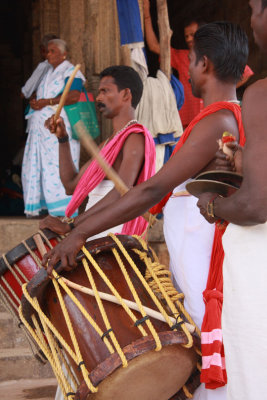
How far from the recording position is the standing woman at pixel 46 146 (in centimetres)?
434

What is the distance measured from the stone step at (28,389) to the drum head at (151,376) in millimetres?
1166

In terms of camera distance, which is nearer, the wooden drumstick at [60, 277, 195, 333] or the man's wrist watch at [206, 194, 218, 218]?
the man's wrist watch at [206, 194, 218, 218]

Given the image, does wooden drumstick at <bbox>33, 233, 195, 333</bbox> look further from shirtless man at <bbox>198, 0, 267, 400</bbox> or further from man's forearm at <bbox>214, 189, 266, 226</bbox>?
man's forearm at <bbox>214, 189, 266, 226</bbox>

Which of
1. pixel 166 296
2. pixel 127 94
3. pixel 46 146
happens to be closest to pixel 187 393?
pixel 166 296

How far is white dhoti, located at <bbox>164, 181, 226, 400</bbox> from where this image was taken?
1729 mm

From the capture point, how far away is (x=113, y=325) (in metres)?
1.60

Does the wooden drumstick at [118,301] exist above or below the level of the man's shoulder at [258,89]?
below

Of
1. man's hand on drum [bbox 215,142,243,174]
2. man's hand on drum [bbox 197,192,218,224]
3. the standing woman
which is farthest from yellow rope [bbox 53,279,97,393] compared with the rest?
the standing woman

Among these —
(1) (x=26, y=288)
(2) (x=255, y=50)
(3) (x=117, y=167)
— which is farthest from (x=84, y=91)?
(1) (x=26, y=288)

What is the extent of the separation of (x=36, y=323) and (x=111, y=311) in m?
0.34

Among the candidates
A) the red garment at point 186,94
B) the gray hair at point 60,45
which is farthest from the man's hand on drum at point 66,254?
the red garment at point 186,94

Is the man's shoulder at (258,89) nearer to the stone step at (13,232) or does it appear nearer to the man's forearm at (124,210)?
the man's forearm at (124,210)

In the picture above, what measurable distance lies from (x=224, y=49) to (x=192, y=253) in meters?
0.79

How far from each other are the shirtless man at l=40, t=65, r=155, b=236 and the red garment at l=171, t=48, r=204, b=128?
2.09 meters
